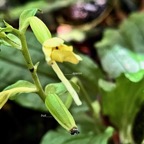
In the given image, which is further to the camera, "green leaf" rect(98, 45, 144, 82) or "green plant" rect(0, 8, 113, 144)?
"green leaf" rect(98, 45, 144, 82)

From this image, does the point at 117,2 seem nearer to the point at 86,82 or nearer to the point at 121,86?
the point at 86,82

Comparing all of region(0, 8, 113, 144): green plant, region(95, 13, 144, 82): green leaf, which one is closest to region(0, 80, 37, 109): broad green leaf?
region(0, 8, 113, 144): green plant

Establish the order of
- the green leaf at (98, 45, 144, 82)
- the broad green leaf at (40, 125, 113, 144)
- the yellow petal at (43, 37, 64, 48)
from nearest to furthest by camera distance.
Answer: the yellow petal at (43, 37, 64, 48)
the broad green leaf at (40, 125, 113, 144)
the green leaf at (98, 45, 144, 82)

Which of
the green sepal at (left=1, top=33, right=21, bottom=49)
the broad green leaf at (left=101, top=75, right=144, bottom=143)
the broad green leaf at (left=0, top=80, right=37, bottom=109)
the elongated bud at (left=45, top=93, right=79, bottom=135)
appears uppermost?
the green sepal at (left=1, top=33, right=21, bottom=49)

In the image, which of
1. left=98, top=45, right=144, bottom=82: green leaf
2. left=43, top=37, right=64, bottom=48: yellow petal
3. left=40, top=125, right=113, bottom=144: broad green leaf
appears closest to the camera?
left=43, top=37, right=64, bottom=48: yellow petal

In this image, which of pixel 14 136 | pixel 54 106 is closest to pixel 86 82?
pixel 14 136

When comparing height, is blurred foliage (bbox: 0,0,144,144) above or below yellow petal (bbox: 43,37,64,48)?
below

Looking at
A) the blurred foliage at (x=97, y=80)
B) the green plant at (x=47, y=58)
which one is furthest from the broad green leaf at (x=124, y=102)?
the green plant at (x=47, y=58)

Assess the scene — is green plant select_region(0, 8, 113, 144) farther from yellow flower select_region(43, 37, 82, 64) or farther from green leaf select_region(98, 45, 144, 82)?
green leaf select_region(98, 45, 144, 82)
